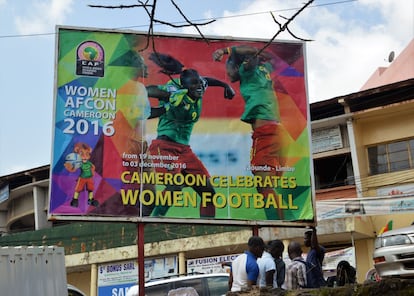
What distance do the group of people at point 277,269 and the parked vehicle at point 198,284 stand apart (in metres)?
3.15

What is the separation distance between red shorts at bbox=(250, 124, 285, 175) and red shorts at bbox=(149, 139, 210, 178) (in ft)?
2.65

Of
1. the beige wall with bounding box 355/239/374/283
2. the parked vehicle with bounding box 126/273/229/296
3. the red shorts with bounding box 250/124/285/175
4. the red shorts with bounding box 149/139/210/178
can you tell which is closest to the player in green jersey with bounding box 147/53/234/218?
the red shorts with bounding box 149/139/210/178

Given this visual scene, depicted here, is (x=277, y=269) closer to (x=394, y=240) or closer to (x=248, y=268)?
(x=248, y=268)

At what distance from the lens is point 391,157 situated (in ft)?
56.3

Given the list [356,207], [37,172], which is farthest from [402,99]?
[37,172]

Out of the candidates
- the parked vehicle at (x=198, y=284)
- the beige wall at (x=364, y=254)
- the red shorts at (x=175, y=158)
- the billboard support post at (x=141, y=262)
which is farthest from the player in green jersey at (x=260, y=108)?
the beige wall at (x=364, y=254)

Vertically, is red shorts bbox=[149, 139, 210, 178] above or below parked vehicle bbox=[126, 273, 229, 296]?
above

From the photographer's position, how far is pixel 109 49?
9117 mm

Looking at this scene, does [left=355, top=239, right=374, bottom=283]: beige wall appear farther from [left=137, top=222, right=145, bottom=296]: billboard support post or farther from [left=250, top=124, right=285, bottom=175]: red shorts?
[left=137, top=222, right=145, bottom=296]: billboard support post

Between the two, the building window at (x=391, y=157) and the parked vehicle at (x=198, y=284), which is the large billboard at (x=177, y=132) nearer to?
the parked vehicle at (x=198, y=284)

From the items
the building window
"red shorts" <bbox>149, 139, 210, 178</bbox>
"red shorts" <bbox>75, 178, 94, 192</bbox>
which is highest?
the building window

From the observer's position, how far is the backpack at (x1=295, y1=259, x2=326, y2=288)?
6.25 metres

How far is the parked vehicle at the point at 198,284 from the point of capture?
9.57 meters

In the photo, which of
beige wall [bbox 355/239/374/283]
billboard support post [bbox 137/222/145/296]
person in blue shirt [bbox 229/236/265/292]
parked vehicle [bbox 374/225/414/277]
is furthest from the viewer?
beige wall [bbox 355/239/374/283]
